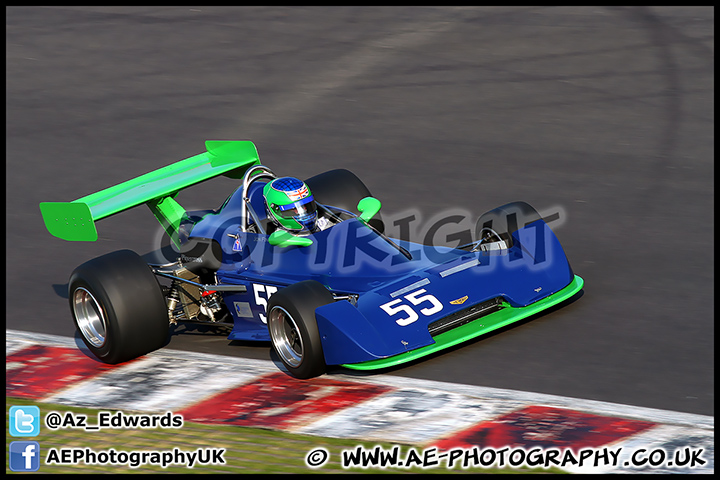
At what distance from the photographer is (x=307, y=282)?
24.8 ft

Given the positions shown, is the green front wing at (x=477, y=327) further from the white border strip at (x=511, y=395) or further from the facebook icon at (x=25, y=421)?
the facebook icon at (x=25, y=421)

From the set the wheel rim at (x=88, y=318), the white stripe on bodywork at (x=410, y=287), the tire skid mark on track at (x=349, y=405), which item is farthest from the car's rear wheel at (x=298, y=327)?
the wheel rim at (x=88, y=318)

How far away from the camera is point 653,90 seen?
14.2m

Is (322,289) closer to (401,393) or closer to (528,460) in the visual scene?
(401,393)

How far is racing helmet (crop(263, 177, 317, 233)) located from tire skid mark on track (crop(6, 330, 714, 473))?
1236 millimetres

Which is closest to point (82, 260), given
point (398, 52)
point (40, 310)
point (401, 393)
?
point (40, 310)

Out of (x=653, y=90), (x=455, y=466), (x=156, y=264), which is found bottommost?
(x=455, y=466)

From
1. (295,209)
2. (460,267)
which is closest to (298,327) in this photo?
(295,209)

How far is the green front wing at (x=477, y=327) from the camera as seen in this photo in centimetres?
736

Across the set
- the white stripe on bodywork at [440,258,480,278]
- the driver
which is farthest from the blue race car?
the driver

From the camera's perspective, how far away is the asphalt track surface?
26.8 feet

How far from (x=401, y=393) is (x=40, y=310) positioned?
3.97 meters

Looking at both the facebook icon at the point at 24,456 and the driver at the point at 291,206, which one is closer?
the facebook icon at the point at 24,456

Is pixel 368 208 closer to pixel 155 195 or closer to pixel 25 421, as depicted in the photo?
pixel 155 195
